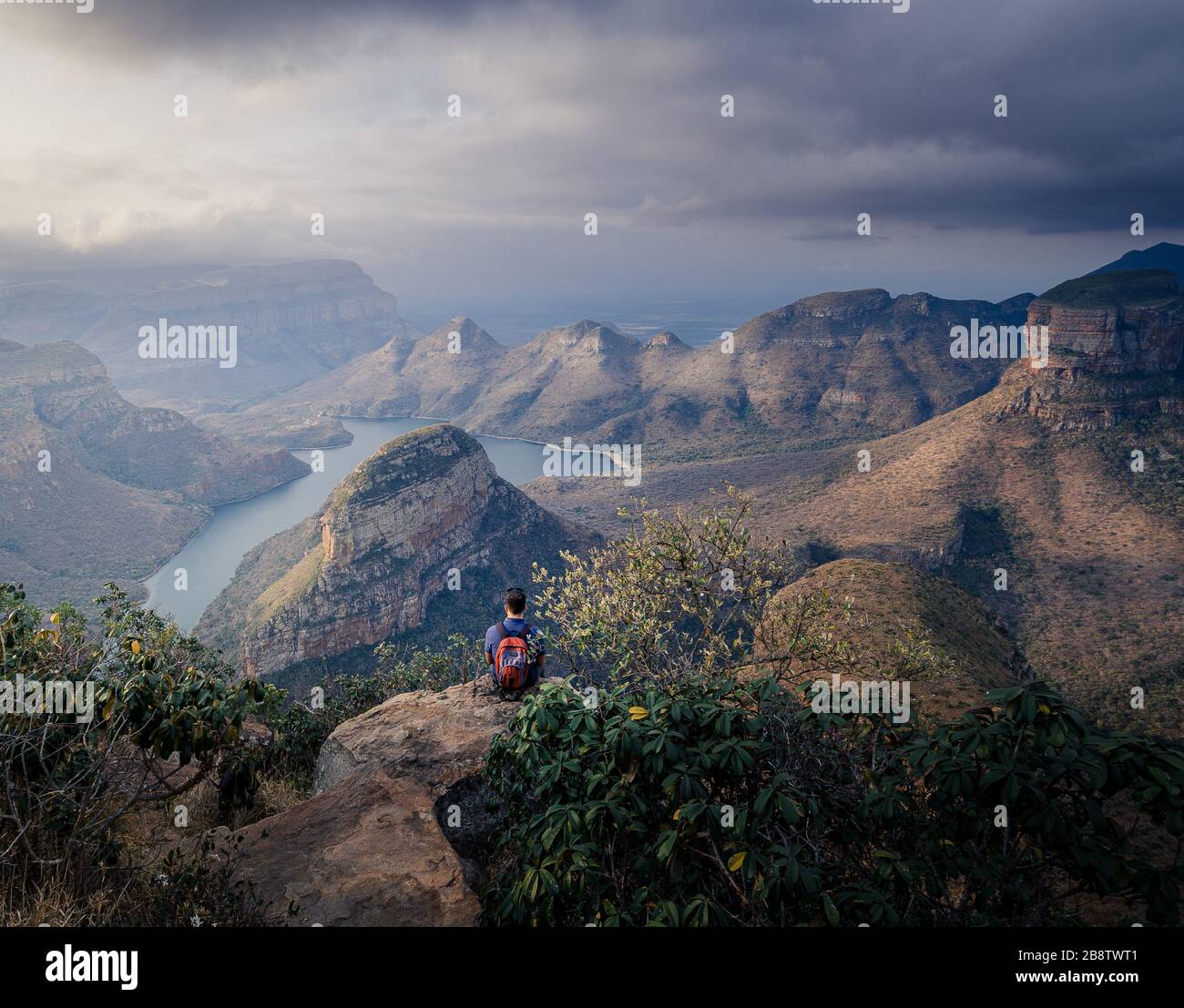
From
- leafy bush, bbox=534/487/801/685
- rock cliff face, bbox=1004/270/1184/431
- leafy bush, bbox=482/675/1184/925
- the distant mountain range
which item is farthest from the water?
leafy bush, bbox=482/675/1184/925

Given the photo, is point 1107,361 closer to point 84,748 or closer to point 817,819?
point 817,819

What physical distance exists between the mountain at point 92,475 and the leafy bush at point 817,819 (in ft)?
340

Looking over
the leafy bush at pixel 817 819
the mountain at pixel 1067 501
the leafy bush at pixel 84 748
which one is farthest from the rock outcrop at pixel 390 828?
the mountain at pixel 1067 501

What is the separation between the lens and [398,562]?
245 ft

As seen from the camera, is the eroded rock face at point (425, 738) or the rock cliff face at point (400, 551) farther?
the rock cliff face at point (400, 551)

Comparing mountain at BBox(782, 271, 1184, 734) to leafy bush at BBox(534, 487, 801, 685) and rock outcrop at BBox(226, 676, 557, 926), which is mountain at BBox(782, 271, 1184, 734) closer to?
leafy bush at BBox(534, 487, 801, 685)

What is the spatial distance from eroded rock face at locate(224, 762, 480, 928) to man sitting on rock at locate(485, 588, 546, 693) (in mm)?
2344

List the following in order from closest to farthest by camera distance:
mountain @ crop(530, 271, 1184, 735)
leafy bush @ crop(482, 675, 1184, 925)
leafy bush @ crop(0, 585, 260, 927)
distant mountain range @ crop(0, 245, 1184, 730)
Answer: leafy bush @ crop(482, 675, 1184, 925)
leafy bush @ crop(0, 585, 260, 927)
mountain @ crop(530, 271, 1184, 735)
distant mountain range @ crop(0, 245, 1184, 730)

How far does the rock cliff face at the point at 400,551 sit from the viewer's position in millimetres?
65500

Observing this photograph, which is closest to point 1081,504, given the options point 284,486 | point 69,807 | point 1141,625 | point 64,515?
point 1141,625

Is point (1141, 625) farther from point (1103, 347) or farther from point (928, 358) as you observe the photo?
point (928, 358)

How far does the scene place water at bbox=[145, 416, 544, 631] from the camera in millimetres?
106375

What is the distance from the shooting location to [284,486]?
178m

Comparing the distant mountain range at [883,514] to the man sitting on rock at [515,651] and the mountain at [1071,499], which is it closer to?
the mountain at [1071,499]
